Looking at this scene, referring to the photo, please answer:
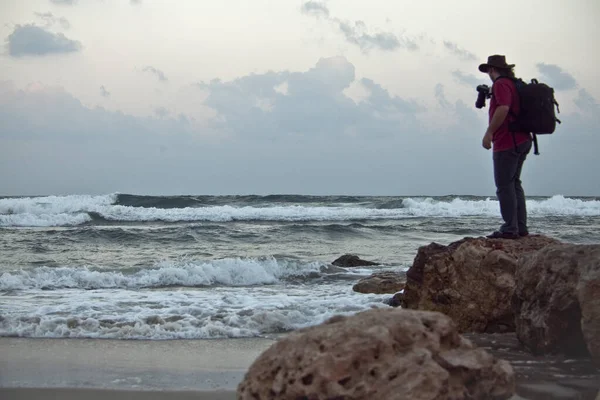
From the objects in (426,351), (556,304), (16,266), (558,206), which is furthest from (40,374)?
(558,206)

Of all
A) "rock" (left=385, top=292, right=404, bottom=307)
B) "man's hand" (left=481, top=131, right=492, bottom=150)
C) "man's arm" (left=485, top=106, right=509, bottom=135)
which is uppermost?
"man's arm" (left=485, top=106, right=509, bottom=135)

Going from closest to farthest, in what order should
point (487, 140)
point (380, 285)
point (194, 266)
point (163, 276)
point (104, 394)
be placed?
point (104, 394)
point (487, 140)
point (380, 285)
point (163, 276)
point (194, 266)

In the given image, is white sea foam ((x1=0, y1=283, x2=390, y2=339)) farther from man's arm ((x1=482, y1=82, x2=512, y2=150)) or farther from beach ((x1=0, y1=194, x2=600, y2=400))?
man's arm ((x1=482, y1=82, x2=512, y2=150))

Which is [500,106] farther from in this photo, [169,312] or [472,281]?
[169,312]

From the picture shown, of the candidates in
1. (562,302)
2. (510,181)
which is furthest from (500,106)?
(562,302)

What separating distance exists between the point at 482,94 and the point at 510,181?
0.85 metres

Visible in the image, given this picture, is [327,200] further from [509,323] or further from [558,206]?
[509,323]

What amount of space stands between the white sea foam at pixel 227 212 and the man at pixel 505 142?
1982 centimetres

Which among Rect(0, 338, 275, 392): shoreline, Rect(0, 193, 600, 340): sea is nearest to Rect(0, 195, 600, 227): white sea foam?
Rect(0, 193, 600, 340): sea

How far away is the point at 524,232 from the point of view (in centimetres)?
614

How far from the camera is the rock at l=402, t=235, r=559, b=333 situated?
5562 millimetres

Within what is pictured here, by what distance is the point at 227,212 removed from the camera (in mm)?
27531

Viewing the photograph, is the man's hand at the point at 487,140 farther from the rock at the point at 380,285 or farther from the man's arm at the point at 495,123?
the rock at the point at 380,285

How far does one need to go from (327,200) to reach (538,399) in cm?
3277
